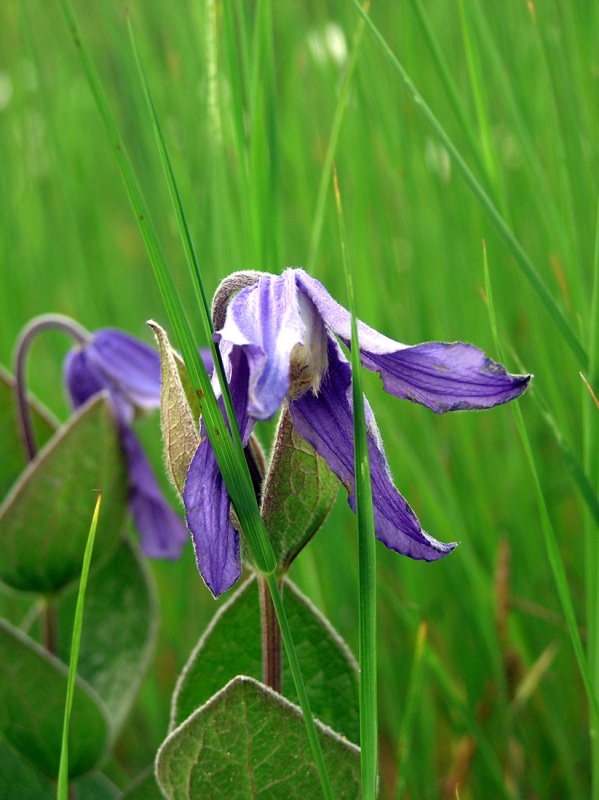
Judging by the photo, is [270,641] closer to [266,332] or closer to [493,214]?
[266,332]

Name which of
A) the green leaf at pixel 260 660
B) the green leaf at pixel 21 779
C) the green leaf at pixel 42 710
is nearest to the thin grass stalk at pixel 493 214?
the green leaf at pixel 260 660

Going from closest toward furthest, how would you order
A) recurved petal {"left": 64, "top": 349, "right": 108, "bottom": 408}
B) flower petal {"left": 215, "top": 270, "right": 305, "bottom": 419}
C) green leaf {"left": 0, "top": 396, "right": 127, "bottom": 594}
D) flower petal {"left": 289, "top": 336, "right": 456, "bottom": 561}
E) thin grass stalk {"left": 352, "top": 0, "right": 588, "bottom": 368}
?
1. flower petal {"left": 215, "top": 270, "right": 305, "bottom": 419}
2. flower petal {"left": 289, "top": 336, "right": 456, "bottom": 561}
3. thin grass stalk {"left": 352, "top": 0, "right": 588, "bottom": 368}
4. green leaf {"left": 0, "top": 396, "right": 127, "bottom": 594}
5. recurved petal {"left": 64, "top": 349, "right": 108, "bottom": 408}

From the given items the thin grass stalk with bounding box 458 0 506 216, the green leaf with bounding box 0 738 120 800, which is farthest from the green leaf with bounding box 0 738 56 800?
the thin grass stalk with bounding box 458 0 506 216

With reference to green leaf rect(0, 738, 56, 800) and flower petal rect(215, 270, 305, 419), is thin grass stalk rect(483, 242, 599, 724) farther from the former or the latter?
green leaf rect(0, 738, 56, 800)

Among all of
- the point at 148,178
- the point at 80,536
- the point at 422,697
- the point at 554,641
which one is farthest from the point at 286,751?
the point at 148,178

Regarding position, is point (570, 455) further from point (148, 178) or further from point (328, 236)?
point (148, 178)

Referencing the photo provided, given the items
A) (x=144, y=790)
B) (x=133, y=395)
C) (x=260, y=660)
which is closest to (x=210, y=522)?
(x=260, y=660)

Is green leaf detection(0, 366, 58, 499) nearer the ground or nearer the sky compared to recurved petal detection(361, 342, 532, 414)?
nearer the ground
